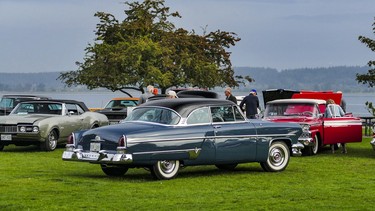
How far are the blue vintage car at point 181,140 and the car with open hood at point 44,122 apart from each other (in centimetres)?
763

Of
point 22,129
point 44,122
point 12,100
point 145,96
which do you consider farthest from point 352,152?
→ point 12,100

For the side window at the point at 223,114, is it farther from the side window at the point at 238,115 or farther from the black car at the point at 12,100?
the black car at the point at 12,100

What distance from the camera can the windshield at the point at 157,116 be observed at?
1791 cm

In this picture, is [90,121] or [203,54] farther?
[203,54]

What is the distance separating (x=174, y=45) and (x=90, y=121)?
24.8m

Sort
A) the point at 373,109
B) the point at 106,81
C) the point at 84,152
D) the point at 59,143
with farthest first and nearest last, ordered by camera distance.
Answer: the point at 106,81 → the point at 373,109 → the point at 59,143 → the point at 84,152

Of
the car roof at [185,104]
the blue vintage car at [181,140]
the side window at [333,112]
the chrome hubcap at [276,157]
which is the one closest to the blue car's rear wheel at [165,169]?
the blue vintage car at [181,140]

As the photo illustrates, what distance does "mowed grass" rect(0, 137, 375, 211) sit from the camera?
13.7 m

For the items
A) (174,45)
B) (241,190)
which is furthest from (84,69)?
(241,190)

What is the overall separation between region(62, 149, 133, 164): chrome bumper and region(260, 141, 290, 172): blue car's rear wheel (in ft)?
13.1

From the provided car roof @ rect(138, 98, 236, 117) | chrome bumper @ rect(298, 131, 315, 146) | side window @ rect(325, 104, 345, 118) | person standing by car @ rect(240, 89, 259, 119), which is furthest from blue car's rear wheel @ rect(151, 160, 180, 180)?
person standing by car @ rect(240, 89, 259, 119)

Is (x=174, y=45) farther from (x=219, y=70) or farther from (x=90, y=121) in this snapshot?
(x=90, y=121)

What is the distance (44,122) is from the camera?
85.7ft

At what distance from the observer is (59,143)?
89.8ft
